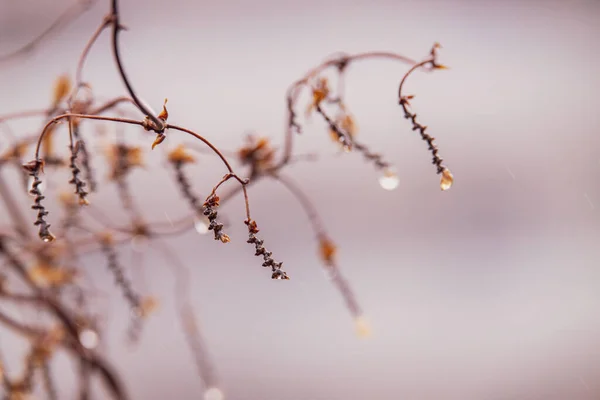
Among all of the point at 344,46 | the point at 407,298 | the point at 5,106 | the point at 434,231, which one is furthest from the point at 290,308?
the point at 5,106

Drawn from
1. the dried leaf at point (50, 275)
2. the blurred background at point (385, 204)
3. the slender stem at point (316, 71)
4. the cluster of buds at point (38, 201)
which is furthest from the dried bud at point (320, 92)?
the blurred background at point (385, 204)

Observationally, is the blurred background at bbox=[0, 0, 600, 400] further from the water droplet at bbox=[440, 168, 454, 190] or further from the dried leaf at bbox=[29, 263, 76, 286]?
the water droplet at bbox=[440, 168, 454, 190]

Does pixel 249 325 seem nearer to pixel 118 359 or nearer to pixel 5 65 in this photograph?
pixel 118 359

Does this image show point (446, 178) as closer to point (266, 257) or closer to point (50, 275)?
point (266, 257)

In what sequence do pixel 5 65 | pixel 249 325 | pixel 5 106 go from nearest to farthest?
pixel 5 65, pixel 5 106, pixel 249 325

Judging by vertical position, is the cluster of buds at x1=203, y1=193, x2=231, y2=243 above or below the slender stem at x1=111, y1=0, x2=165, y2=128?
below

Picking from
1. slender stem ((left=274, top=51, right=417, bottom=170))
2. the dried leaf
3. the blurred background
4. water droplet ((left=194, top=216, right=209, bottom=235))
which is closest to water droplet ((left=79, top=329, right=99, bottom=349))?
the dried leaf
